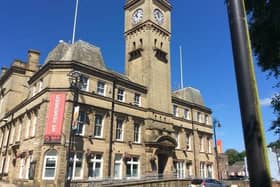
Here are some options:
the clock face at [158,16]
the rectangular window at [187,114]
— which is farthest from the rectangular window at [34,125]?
the rectangular window at [187,114]

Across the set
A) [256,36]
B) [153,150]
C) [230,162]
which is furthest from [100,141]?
[230,162]

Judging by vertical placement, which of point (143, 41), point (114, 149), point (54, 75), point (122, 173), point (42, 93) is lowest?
point (122, 173)

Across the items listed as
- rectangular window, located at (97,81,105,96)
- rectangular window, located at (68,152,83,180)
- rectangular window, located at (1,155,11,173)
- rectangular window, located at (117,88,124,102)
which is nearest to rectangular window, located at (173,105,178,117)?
rectangular window, located at (117,88,124,102)

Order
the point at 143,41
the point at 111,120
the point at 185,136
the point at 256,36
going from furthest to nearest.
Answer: the point at 185,136
the point at 143,41
the point at 111,120
the point at 256,36

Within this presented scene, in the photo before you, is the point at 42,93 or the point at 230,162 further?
the point at 230,162

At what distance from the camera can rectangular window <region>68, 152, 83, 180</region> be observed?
24.2m

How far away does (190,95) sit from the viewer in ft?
146

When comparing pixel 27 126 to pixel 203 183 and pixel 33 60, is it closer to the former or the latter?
pixel 33 60

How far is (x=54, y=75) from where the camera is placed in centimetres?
2662

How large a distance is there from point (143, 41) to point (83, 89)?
13.2 meters

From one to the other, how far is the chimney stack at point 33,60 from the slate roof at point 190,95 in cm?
2415

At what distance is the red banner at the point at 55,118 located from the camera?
2430cm

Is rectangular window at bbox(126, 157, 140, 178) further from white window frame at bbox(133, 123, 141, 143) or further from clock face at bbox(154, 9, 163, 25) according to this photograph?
clock face at bbox(154, 9, 163, 25)

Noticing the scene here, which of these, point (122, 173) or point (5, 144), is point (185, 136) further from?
A: point (5, 144)
